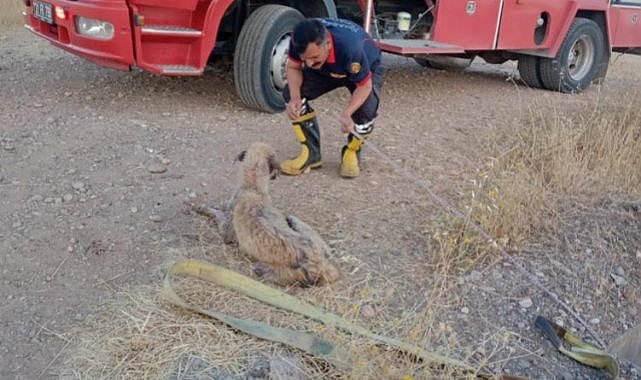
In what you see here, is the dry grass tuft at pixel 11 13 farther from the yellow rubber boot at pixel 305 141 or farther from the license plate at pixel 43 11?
the yellow rubber boot at pixel 305 141

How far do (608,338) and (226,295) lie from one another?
205 centimetres

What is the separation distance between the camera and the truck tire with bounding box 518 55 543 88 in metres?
8.58

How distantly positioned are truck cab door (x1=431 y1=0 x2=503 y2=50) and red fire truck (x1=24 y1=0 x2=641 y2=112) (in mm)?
10

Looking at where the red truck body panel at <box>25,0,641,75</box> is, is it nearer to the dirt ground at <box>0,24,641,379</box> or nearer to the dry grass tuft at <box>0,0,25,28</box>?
the dirt ground at <box>0,24,641,379</box>

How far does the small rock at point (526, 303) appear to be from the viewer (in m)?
3.43

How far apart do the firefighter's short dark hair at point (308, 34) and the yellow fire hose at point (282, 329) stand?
56.4 inches

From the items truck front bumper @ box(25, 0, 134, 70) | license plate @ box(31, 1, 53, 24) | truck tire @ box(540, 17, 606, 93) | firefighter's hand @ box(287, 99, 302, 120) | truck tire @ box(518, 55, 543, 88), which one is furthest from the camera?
truck tire @ box(518, 55, 543, 88)

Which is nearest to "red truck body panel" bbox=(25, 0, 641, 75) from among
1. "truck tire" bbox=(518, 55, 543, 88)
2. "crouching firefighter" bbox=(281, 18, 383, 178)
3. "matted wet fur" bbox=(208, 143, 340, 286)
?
"truck tire" bbox=(518, 55, 543, 88)

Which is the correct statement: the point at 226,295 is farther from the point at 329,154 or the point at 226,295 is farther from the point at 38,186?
the point at 329,154

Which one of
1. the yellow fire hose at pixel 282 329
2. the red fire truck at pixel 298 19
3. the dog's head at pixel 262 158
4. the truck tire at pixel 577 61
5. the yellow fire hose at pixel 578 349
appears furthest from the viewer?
the truck tire at pixel 577 61

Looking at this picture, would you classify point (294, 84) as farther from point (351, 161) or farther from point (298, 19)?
point (298, 19)

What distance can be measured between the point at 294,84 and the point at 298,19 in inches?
63.3

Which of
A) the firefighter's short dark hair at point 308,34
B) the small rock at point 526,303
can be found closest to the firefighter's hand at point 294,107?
the firefighter's short dark hair at point 308,34

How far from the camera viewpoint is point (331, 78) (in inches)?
176
